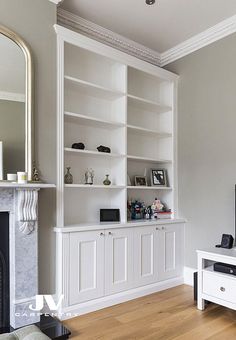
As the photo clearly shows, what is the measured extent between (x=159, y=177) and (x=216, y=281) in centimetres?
142

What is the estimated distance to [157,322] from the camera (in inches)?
96.3

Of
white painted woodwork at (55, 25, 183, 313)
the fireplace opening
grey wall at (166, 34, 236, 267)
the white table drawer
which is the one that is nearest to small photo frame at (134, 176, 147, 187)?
Result: white painted woodwork at (55, 25, 183, 313)

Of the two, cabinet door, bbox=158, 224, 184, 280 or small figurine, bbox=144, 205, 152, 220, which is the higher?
small figurine, bbox=144, 205, 152, 220

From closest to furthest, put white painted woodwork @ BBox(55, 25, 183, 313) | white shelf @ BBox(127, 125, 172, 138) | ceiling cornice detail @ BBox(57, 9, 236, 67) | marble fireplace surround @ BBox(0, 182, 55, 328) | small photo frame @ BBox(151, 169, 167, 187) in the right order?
marble fireplace surround @ BBox(0, 182, 55, 328) < white painted woodwork @ BBox(55, 25, 183, 313) < ceiling cornice detail @ BBox(57, 9, 236, 67) < white shelf @ BBox(127, 125, 172, 138) < small photo frame @ BBox(151, 169, 167, 187)

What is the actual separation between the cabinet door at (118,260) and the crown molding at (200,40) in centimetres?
226

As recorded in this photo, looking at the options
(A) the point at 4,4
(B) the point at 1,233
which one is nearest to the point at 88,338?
(B) the point at 1,233

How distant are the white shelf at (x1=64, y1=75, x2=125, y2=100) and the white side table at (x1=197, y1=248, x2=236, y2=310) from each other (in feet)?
6.06

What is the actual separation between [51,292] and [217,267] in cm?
150

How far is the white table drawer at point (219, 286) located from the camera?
2.48m

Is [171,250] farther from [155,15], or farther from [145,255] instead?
[155,15]

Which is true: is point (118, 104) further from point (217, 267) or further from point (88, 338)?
point (88, 338)

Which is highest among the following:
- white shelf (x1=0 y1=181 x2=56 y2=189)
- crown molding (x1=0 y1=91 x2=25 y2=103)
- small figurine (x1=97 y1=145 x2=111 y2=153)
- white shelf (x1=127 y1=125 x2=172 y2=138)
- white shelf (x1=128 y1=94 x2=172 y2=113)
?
white shelf (x1=128 y1=94 x2=172 y2=113)

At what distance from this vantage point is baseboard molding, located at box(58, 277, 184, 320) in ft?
8.31

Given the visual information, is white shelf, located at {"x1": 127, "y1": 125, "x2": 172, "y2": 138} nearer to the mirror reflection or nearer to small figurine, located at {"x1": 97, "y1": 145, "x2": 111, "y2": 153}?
small figurine, located at {"x1": 97, "y1": 145, "x2": 111, "y2": 153}
